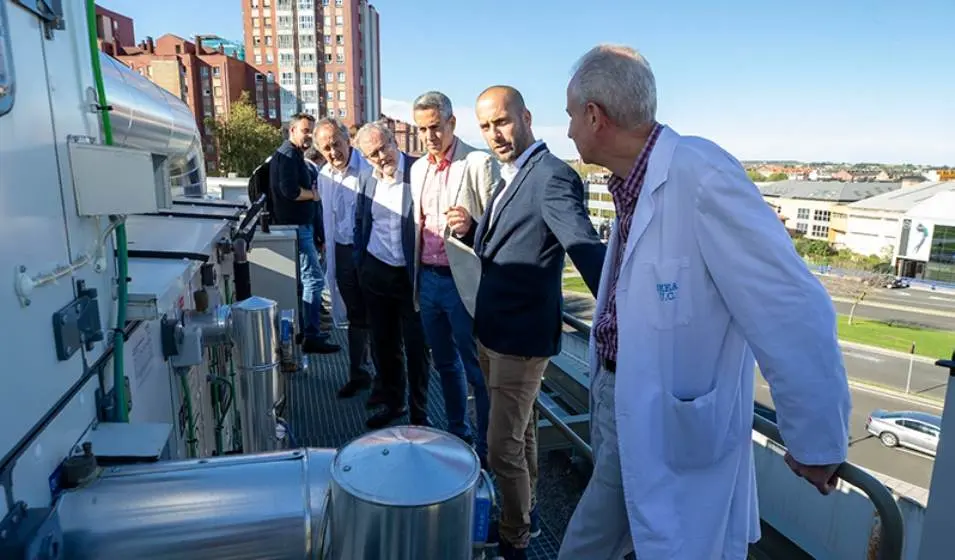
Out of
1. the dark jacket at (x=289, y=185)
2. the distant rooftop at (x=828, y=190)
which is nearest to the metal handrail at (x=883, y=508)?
the dark jacket at (x=289, y=185)

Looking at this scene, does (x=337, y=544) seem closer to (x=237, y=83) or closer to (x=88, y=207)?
(x=88, y=207)

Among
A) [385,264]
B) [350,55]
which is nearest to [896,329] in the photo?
[385,264]

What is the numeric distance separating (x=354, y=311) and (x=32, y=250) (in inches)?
128

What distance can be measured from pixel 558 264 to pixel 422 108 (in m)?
1.26

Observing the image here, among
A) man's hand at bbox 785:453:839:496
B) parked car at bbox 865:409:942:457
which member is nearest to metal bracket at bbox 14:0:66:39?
man's hand at bbox 785:453:839:496

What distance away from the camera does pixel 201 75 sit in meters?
51.2

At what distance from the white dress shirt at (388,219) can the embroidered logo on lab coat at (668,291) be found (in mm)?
2330

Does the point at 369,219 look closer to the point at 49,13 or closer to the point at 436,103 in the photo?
the point at 436,103

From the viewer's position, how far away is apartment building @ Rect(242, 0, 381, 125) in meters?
61.1

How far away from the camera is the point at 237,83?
5388cm

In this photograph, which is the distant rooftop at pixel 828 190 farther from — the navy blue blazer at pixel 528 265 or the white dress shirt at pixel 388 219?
the navy blue blazer at pixel 528 265

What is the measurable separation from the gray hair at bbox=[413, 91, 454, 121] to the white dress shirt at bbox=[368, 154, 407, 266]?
0.61 metres

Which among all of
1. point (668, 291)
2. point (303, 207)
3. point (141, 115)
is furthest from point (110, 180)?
point (303, 207)

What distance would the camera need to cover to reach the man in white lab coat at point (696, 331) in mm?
1251
